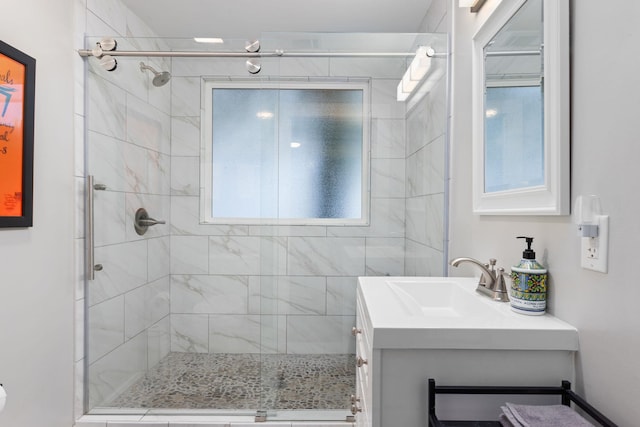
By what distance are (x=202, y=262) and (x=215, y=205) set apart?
0.43 meters

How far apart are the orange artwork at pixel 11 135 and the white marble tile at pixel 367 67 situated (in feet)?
4.59

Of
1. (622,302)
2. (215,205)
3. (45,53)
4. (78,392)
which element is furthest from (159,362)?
(622,302)

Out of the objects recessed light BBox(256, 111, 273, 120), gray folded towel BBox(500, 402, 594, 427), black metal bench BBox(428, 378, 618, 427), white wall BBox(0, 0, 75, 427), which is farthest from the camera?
recessed light BBox(256, 111, 273, 120)

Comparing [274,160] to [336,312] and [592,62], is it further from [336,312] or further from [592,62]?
[592,62]

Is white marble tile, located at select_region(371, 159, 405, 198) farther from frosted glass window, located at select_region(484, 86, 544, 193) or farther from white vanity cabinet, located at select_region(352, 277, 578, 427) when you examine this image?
white vanity cabinet, located at select_region(352, 277, 578, 427)

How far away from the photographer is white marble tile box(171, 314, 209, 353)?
2.46 meters

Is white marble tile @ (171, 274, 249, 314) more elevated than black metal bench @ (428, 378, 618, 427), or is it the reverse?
black metal bench @ (428, 378, 618, 427)

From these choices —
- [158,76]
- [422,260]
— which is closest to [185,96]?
[158,76]

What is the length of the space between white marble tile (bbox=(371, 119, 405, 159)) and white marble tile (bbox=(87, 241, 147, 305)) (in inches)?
62.7

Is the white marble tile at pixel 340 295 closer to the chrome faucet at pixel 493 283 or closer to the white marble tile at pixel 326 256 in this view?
the white marble tile at pixel 326 256

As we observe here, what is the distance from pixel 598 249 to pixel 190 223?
238cm

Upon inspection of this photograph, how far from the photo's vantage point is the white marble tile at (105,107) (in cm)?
188

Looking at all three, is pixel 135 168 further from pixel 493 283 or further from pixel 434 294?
pixel 493 283

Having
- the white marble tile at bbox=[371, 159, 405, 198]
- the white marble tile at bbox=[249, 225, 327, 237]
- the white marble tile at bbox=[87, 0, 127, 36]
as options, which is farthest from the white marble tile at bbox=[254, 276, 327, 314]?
the white marble tile at bbox=[87, 0, 127, 36]
